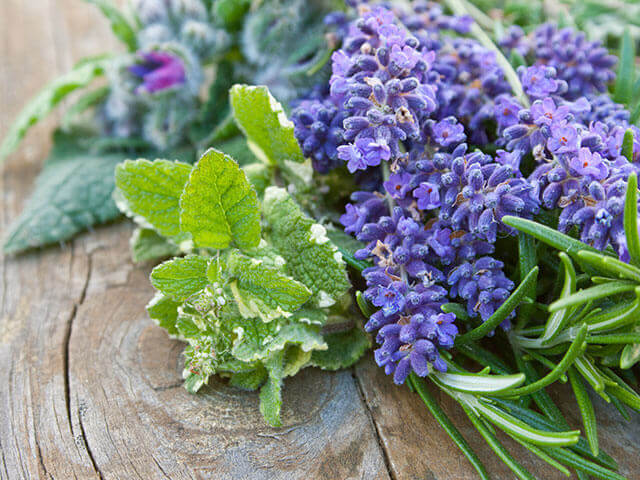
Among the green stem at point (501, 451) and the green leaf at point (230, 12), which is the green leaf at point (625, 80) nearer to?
the green stem at point (501, 451)

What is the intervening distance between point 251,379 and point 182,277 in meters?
0.20

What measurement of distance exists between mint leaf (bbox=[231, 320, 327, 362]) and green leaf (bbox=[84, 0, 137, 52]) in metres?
0.86

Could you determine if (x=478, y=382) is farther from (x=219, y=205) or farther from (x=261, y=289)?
(x=219, y=205)

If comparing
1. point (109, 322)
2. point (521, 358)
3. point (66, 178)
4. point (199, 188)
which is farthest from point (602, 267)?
point (66, 178)

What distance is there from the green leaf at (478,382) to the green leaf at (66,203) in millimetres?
821

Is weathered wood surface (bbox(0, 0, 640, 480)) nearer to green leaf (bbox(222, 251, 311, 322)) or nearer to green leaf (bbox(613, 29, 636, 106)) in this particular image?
green leaf (bbox(222, 251, 311, 322))

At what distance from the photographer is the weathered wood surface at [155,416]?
0.80 m

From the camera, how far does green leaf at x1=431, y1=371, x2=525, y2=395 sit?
2.33ft

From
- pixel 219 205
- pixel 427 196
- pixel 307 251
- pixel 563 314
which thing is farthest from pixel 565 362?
pixel 219 205

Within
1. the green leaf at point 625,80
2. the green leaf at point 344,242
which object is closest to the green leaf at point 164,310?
the green leaf at point 344,242

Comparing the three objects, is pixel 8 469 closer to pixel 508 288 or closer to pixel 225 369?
pixel 225 369

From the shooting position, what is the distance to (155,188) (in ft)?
3.07

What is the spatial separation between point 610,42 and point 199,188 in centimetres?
117

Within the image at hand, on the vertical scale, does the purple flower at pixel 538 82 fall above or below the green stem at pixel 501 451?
above
